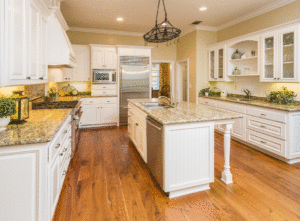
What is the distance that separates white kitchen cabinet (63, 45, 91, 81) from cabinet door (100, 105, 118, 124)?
1055 millimetres

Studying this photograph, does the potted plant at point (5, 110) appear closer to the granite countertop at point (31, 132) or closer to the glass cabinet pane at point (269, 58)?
the granite countertop at point (31, 132)

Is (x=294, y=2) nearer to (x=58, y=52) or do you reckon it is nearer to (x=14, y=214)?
(x=58, y=52)

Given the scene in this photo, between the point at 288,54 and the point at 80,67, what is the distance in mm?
5010

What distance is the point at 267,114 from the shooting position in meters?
3.38

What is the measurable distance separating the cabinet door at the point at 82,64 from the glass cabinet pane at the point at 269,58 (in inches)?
178

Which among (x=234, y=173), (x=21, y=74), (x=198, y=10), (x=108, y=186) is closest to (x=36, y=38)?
(x=21, y=74)

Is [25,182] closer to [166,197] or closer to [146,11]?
[166,197]

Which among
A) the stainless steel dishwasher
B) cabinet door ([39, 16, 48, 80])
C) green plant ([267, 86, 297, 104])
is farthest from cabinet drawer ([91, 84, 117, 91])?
green plant ([267, 86, 297, 104])

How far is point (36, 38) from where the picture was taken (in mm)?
2262

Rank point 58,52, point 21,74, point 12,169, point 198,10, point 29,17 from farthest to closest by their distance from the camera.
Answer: point 198,10, point 58,52, point 29,17, point 21,74, point 12,169

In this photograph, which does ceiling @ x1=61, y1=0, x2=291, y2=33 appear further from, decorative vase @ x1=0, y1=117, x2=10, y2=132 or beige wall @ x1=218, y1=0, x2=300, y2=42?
decorative vase @ x1=0, y1=117, x2=10, y2=132

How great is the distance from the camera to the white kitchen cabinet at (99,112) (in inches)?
216

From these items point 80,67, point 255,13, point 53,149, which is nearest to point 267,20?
point 255,13

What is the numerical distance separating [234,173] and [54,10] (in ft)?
11.9
